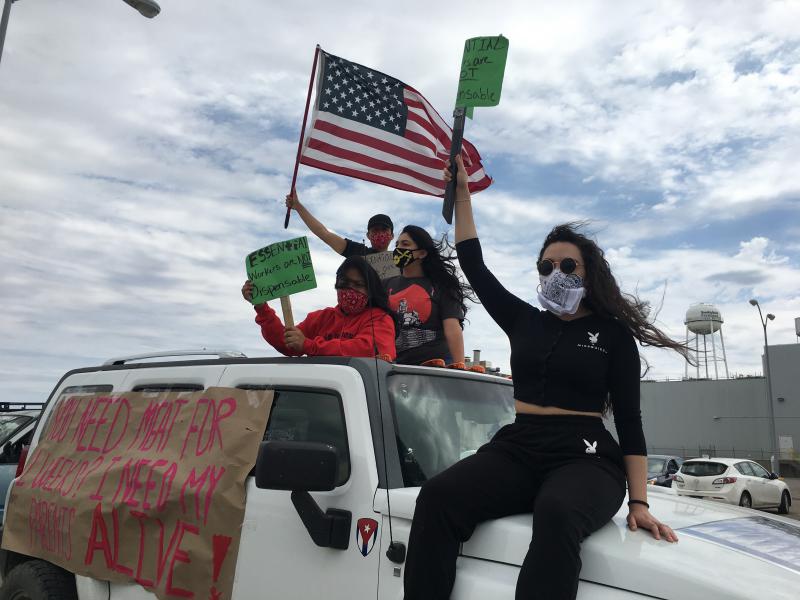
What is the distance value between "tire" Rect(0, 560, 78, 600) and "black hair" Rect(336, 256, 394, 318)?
212 cm

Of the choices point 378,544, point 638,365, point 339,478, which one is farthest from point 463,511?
point 638,365

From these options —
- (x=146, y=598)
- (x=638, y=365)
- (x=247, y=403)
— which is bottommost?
(x=146, y=598)

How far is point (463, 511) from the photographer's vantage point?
223 centimetres

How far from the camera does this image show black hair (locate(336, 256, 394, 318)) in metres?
3.85

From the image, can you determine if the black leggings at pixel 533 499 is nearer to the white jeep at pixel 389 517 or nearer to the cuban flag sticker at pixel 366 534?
the white jeep at pixel 389 517

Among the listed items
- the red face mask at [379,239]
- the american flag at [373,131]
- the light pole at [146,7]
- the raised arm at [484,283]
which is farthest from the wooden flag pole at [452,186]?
the light pole at [146,7]

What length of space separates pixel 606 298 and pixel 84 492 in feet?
8.99

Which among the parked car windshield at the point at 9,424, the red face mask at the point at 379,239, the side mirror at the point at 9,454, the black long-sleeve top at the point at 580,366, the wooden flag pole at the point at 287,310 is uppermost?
the red face mask at the point at 379,239

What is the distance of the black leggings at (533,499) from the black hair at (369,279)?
1.43 metres

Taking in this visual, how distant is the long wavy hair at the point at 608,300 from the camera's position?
2771 mm

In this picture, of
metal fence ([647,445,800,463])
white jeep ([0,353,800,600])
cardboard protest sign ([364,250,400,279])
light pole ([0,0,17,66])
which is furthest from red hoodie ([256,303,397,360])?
metal fence ([647,445,800,463])

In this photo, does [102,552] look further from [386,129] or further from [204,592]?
[386,129]

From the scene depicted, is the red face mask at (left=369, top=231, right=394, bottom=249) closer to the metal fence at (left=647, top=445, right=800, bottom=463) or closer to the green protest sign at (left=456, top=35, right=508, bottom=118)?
the green protest sign at (left=456, top=35, right=508, bottom=118)

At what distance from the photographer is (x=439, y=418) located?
2.96m
